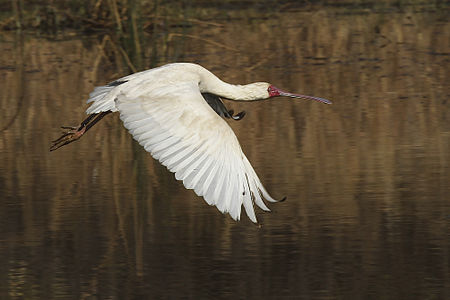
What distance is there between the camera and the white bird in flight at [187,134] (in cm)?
702

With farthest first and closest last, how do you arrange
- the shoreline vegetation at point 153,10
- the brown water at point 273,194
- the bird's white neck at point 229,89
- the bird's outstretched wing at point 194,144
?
the shoreline vegetation at point 153,10
the bird's white neck at point 229,89
the brown water at point 273,194
the bird's outstretched wing at point 194,144

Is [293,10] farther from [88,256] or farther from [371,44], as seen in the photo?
[88,256]

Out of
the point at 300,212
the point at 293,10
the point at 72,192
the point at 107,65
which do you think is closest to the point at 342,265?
the point at 300,212

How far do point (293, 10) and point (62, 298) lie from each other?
1613cm

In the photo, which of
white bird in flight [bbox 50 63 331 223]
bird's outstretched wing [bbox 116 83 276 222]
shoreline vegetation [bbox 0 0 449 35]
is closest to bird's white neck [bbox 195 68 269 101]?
white bird in flight [bbox 50 63 331 223]

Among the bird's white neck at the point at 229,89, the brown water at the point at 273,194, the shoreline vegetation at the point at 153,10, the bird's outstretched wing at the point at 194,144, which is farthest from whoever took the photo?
the shoreline vegetation at the point at 153,10

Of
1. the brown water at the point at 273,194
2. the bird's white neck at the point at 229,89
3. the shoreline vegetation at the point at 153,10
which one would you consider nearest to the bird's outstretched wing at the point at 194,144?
the brown water at the point at 273,194

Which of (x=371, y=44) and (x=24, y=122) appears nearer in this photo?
(x=24, y=122)

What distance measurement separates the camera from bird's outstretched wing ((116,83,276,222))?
276 inches

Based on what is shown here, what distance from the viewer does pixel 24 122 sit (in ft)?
42.5

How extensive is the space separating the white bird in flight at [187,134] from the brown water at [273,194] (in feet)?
1.91

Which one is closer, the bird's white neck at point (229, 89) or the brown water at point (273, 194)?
the brown water at point (273, 194)

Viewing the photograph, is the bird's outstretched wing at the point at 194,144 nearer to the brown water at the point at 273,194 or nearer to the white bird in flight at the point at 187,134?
the white bird in flight at the point at 187,134

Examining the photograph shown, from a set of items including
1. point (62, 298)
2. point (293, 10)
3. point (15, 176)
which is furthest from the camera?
point (293, 10)
